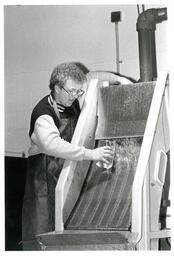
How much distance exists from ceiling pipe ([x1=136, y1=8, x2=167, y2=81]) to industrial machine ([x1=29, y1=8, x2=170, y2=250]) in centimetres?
37

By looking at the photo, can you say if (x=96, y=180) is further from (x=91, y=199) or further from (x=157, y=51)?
(x=157, y=51)

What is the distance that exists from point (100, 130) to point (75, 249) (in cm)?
45

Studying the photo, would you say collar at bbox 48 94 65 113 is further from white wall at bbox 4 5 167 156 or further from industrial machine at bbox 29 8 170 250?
white wall at bbox 4 5 167 156

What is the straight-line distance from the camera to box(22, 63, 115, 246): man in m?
1.73

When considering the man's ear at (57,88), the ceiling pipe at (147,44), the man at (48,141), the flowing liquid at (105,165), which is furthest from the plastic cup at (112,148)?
the ceiling pipe at (147,44)

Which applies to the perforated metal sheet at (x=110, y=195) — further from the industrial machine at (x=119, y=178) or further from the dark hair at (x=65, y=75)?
the dark hair at (x=65, y=75)

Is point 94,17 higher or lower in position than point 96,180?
higher

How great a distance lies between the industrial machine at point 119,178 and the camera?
1444mm

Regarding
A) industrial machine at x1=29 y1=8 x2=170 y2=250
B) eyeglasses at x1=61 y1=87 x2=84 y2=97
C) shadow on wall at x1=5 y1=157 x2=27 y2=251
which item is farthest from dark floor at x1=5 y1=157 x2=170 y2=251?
eyeglasses at x1=61 y1=87 x2=84 y2=97

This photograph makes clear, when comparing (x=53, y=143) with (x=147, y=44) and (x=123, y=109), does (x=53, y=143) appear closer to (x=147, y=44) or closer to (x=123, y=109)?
(x=123, y=109)

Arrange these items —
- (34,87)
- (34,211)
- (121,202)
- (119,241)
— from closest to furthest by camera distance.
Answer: (119,241), (121,202), (34,211), (34,87)

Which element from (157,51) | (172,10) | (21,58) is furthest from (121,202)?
(21,58)

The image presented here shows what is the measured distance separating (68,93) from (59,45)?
66 centimetres

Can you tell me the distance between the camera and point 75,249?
1.47 meters
